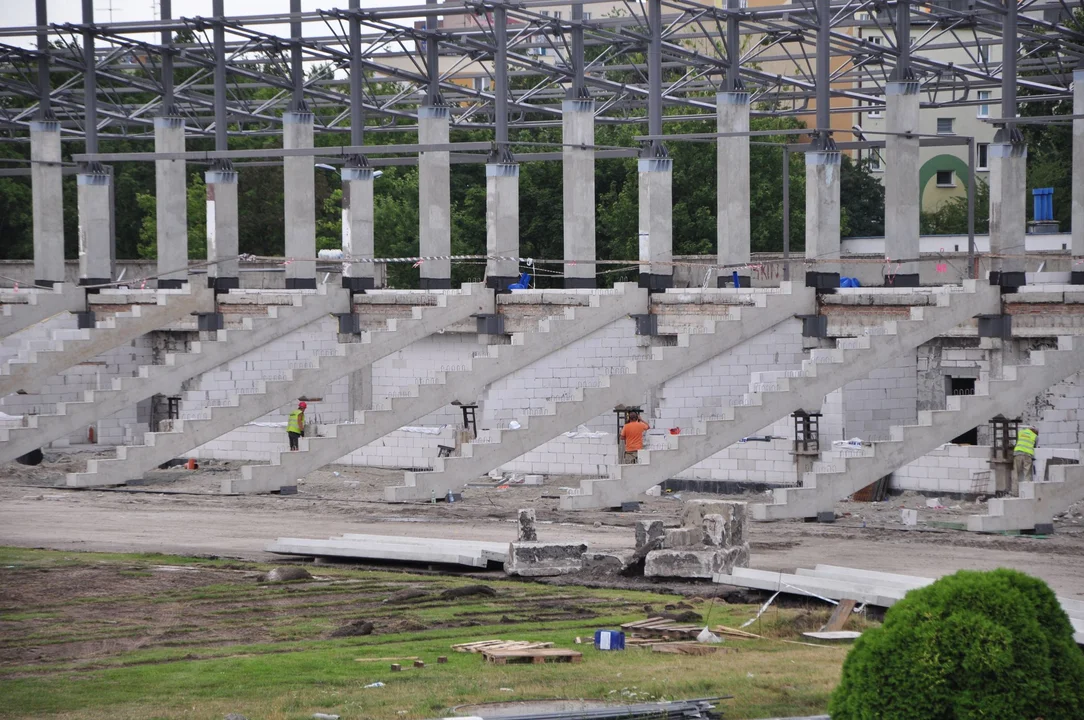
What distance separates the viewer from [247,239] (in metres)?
64.6

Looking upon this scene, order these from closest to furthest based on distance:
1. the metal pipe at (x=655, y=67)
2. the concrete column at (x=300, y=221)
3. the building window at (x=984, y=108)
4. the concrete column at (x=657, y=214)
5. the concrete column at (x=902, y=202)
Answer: the concrete column at (x=902, y=202) < the metal pipe at (x=655, y=67) < the concrete column at (x=657, y=214) < the concrete column at (x=300, y=221) < the building window at (x=984, y=108)

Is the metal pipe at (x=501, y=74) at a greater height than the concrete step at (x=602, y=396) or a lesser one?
greater

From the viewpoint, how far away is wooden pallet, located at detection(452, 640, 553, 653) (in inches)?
607

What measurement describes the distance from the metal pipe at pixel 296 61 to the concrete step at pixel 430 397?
12128 millimetres

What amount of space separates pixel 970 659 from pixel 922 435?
16330 mm

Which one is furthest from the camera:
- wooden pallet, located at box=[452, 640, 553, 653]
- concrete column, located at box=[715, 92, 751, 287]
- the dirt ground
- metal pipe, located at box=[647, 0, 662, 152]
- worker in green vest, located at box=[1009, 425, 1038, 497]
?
concrete column, located at box=[715, 92, 751, 287]

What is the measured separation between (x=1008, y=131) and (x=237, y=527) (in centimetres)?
1709

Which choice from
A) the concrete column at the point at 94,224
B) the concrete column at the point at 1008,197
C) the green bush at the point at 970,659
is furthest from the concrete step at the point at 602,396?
the green bush at the point at 970,659

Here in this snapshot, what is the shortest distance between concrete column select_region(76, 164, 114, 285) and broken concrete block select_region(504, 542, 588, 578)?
79.9 ft

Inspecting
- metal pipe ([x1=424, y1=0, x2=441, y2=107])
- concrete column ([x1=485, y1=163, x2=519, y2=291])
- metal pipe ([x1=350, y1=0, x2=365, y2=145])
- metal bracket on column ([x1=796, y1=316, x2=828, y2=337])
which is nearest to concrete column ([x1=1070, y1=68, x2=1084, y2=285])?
metal bracket on column ([x1=796, y1=316, x2=828, y2=337])

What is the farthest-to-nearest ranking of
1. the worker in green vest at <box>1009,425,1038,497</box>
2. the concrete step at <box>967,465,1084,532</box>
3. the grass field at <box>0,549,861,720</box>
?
the worker in green vest at <box>1009,425,1038,497</box> < the concrete step at <box>967,465,1084,532</box> < the grass field at <box>0,549,861,720</box>

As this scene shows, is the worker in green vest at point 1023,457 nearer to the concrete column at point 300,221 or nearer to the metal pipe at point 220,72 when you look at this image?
the concrete column at point 300,221

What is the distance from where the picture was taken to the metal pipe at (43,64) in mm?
41750

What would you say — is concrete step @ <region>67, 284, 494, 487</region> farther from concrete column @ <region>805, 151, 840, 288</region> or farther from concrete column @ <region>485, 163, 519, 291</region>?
concrete column @ <region>805, 151, 840, 288</region>
